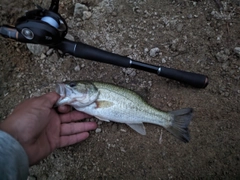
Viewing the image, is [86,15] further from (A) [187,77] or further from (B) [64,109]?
(A) [187,77]

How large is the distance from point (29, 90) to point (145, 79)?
155cm

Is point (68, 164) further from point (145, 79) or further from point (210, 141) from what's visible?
point (210, 141)

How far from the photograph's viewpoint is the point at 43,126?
296 cm

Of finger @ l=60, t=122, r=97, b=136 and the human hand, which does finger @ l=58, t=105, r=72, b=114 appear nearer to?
the human hand

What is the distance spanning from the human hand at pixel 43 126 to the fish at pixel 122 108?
0.18 metres

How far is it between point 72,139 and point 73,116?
28 centimetres

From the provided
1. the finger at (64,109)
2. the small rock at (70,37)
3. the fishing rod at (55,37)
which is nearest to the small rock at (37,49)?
the small rock at (70,37)

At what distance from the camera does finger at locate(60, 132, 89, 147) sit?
326cm

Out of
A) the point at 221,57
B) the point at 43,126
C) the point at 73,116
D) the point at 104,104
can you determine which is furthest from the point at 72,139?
the point at 221,57

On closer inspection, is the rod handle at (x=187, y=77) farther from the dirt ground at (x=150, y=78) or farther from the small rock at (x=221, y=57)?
the small rock at (x=221, y=57)

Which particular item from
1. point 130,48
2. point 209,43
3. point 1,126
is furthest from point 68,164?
point 209,43

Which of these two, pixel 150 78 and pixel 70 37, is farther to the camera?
pixel 70 37

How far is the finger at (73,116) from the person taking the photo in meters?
3.32

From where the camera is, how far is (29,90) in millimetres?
3645
